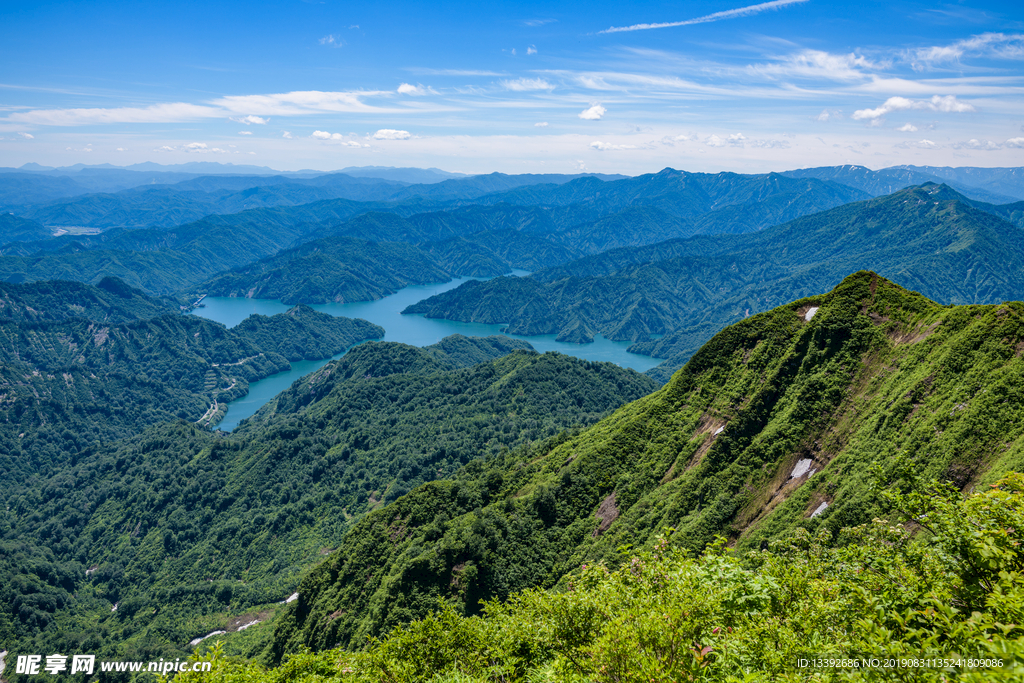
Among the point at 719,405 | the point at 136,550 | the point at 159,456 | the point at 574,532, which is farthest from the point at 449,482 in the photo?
the point at 159,456

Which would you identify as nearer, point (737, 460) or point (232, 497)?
point (737, 460)

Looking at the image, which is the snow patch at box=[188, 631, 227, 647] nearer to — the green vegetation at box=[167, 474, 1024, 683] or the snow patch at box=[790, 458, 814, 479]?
the green vegetation at box=[167, 474, 1024, 683]

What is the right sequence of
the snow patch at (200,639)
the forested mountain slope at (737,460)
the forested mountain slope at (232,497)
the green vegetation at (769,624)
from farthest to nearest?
the forested mountain slope at (232,497), the snow patch at (200,639), the forested mountain slope at (737,460), the green vegetation at (769,624)

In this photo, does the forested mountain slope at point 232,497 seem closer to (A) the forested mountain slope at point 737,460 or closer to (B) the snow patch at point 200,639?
(B) the snow patch at point 200,639

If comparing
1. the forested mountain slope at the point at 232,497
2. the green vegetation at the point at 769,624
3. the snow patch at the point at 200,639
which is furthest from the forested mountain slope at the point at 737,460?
the forested mountain slope at the point at 232,497

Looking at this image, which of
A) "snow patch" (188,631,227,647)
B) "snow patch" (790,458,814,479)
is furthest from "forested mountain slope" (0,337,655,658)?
"snow patch" (790,458,814,479)

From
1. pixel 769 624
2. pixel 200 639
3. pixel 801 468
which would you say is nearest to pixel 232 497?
pixel 200 639

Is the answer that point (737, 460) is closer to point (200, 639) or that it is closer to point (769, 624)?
point (769, 624)
